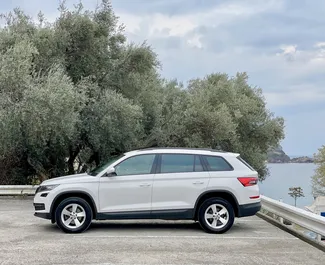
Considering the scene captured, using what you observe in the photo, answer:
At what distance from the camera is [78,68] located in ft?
59.7

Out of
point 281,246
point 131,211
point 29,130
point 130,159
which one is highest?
Answer: point 29,130

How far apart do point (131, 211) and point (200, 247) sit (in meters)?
1.81

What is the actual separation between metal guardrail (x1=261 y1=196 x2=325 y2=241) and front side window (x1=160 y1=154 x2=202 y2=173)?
2314mm

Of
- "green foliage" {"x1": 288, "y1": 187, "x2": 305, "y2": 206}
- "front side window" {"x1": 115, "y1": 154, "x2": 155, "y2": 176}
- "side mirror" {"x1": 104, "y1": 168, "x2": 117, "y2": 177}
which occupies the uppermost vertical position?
"front side window" {"x1": 115, "y1": 154, "x2": 155, "y2": 176}

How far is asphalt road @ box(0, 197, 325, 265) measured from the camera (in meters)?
6.83

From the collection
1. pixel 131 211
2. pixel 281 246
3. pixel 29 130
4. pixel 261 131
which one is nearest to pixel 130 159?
pixel 131 211

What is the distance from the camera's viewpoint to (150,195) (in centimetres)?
893

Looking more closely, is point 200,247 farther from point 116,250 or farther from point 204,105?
point 204,105

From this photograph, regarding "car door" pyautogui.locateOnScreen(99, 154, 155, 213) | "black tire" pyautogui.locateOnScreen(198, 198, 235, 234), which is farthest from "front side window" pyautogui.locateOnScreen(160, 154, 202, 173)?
"black tire" pyautogui.locateOnScreen(198, 198, 235, 234)

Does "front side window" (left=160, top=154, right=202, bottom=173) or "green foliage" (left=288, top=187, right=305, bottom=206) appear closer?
"front side window" (left=160, top=154, right=202, bottom=173)

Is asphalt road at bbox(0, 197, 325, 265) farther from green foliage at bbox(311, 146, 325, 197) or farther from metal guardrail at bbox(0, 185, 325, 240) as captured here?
green foliage at bbox(311, 146, 325, 197)

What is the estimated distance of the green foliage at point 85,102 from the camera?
46.1 feet

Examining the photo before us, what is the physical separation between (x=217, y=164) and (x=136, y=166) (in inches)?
69.3

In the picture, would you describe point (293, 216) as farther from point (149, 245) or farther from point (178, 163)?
point (149, 245)
